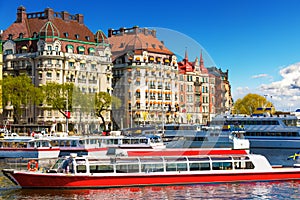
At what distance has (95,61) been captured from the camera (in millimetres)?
116750

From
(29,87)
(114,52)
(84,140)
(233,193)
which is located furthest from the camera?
(29,87)

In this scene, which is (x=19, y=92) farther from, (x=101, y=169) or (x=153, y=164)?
(x=153, y=164)

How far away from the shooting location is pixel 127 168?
1750 inches

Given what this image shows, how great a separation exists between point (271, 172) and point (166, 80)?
12153 millimetres

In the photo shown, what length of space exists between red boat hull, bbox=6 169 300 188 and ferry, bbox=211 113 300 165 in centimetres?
4039

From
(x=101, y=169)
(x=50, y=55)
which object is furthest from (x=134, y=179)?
(x=50, y=55)

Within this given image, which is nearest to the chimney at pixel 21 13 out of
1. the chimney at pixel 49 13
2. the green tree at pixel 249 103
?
the chimney at pixel 49 13

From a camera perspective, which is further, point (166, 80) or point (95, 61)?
point (95, 61)

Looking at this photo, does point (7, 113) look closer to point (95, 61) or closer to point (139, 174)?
point (95, 61)

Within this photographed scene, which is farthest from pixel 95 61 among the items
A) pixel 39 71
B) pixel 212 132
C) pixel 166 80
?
pixel 166 80

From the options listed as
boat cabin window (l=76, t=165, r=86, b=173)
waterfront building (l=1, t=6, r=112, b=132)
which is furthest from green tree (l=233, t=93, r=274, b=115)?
boat cabin window (l=76, t=165, r=86, b=173)

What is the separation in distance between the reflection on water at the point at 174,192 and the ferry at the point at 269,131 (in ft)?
142

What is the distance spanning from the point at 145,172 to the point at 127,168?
1.46 metres

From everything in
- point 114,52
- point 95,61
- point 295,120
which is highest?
point 95,61
